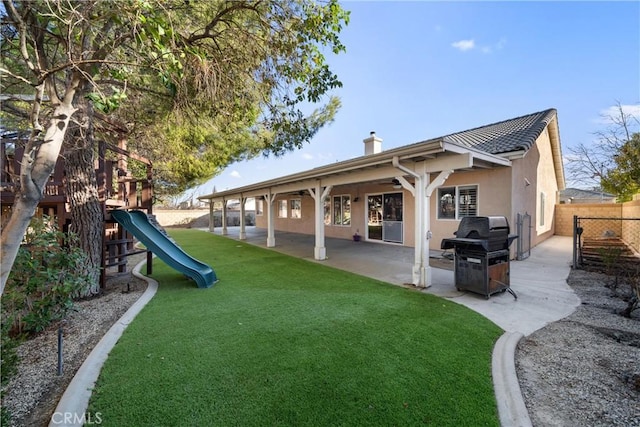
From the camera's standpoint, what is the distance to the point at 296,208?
17953 millimetres

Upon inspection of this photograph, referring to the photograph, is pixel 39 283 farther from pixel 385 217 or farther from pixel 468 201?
pixel 385 217

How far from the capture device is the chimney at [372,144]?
12.7 meters

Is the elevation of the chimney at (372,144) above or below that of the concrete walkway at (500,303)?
above

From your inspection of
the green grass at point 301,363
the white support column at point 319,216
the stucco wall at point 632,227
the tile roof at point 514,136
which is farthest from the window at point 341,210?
the stucco wall at point 632,227

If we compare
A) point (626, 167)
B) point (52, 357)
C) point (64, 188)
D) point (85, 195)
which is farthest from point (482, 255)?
point (626, 167)

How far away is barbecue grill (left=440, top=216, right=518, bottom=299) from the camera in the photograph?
4.66 metres

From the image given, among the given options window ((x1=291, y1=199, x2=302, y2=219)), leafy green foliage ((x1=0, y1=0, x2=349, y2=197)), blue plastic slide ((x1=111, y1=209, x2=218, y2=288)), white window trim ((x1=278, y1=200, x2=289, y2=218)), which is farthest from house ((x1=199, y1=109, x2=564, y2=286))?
white window trim ((x1=278, y1=200, x2=289, y2=218))

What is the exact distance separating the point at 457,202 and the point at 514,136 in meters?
2.68

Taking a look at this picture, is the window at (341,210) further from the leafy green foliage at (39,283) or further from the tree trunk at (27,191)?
the tree trunk at (27,191)

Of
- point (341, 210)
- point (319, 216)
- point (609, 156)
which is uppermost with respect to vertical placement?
point (609, 156)

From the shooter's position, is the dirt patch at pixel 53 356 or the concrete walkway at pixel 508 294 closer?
the dirt patch at pixel 53 356

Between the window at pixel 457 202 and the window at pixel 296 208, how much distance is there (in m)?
9.60

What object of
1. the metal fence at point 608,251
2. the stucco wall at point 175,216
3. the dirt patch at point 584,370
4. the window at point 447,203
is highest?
the window at point 447,203

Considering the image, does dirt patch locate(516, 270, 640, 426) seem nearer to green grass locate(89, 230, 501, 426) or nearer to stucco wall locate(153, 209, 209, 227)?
green grass locate(89, 230, 501, 426)
